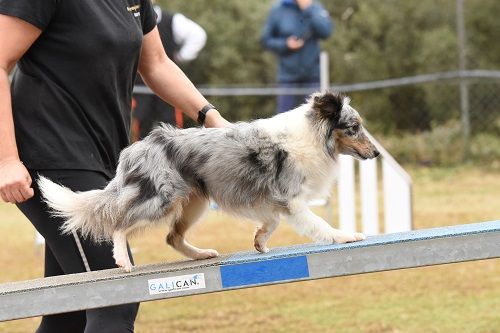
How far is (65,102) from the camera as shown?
3.29 m

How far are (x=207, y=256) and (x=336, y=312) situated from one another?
268 cm

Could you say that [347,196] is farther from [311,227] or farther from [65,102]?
[65,102]

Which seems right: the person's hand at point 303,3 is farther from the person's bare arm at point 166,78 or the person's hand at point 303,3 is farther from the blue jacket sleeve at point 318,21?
the person's bare arm at point 166,78

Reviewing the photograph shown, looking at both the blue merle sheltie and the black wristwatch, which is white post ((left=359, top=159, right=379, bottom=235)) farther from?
the blue merle sheltie

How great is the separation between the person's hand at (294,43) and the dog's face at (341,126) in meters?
7.42

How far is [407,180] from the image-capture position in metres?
7.26

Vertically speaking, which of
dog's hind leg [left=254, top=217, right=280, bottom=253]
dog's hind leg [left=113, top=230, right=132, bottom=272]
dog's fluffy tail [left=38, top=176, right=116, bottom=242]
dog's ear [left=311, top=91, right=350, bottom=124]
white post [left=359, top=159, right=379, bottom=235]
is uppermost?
dog's ear [left=311, top=91, right=350, bottom=124]

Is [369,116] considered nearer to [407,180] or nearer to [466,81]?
[466,81]

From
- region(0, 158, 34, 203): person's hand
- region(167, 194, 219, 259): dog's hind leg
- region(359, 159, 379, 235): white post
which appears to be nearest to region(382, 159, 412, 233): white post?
region(359, 159, 379, 235): white post

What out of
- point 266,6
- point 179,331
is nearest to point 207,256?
point 179,331

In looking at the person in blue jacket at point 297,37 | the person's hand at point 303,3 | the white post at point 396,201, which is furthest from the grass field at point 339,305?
the person's hand at point 303,3

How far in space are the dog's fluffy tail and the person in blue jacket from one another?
758 centimetres

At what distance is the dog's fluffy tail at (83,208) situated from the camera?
10.4 ft

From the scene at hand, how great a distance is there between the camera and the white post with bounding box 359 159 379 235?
788 cm
